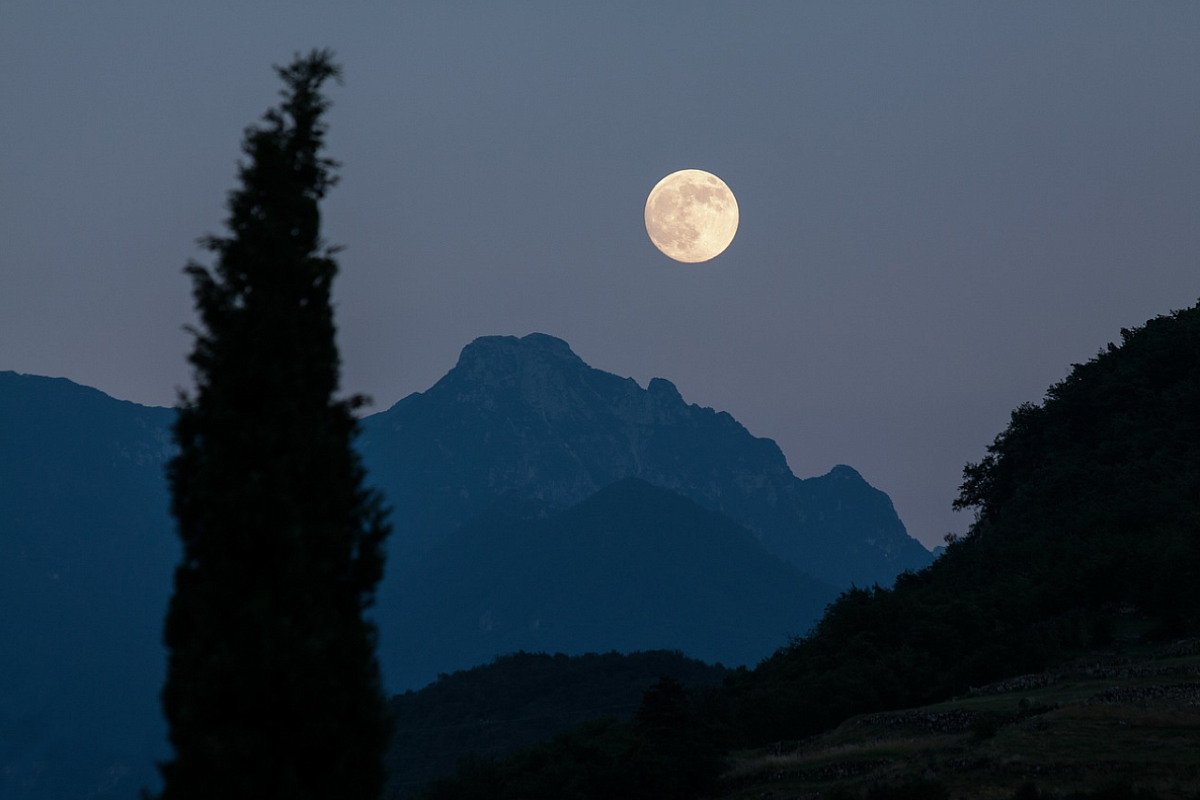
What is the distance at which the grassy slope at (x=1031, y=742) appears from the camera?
106 ft

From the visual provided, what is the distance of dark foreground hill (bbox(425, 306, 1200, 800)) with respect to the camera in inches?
1412

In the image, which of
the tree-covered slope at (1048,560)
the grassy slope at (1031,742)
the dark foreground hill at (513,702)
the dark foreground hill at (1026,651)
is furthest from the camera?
the dark foreground hill at (513,702)

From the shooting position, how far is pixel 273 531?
52.0ft

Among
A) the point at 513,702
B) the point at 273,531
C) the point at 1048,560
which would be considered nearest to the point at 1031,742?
the point at 273,531

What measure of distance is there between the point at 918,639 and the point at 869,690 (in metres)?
9.94

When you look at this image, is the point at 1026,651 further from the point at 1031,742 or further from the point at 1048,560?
the point at 1031,742

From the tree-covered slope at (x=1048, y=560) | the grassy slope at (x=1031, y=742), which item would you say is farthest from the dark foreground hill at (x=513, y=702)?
the grassy slope at (x=1031, y=742)

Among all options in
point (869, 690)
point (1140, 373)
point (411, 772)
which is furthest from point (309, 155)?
point (411, 772)

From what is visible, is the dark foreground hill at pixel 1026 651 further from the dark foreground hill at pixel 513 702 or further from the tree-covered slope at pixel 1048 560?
the dark foreground hill at pixel 513 702

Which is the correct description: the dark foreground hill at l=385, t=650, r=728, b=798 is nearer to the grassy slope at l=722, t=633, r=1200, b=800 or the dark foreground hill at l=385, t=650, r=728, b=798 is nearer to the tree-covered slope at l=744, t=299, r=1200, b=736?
the tree-covered slope at l=744, t=299, r=1200, b=736

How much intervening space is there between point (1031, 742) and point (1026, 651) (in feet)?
82.2

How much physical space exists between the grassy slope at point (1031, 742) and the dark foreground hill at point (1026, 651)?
0.38 feet

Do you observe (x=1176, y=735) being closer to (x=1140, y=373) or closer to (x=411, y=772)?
(x=1140, y=373)

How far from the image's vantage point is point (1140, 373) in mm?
102000
